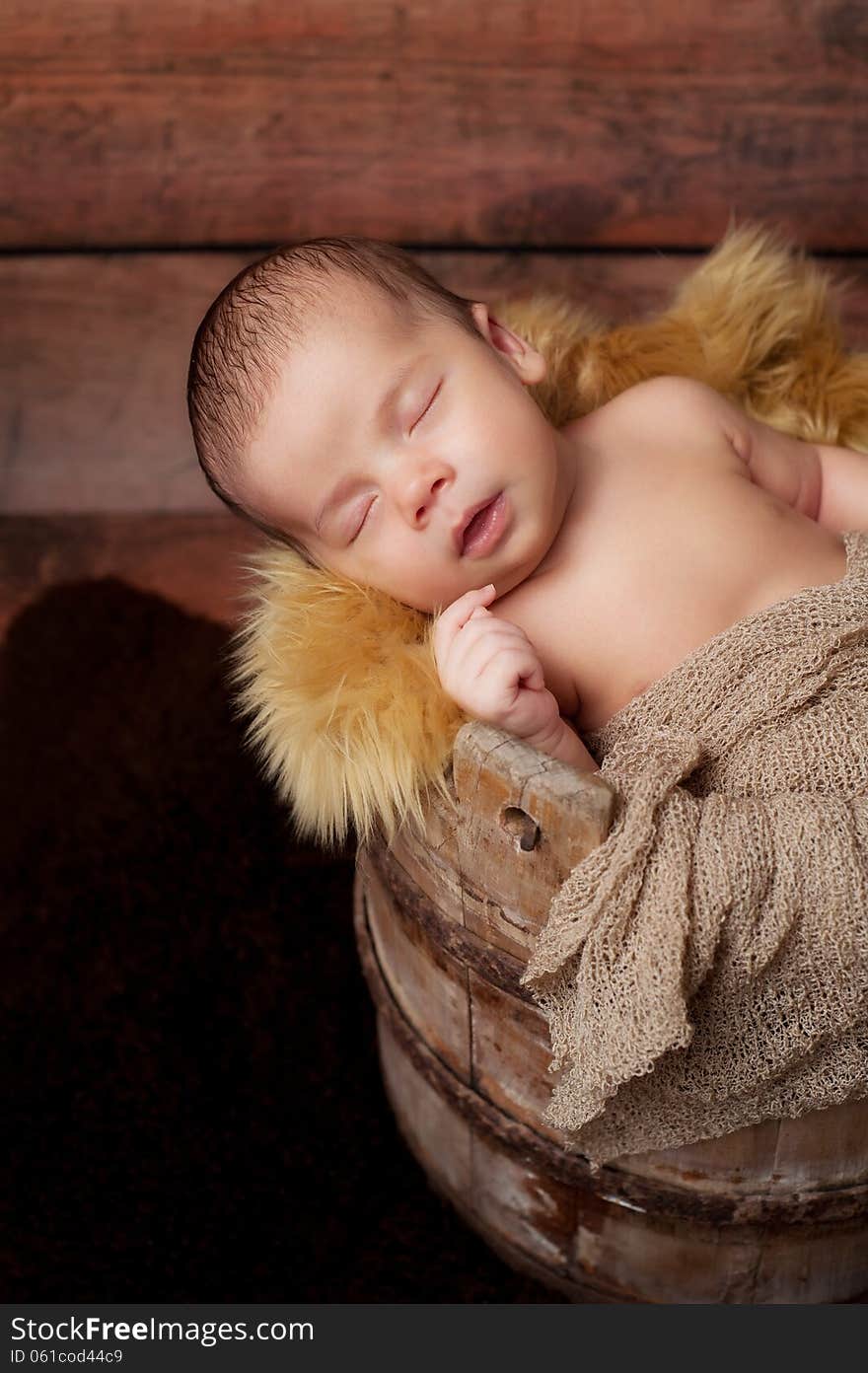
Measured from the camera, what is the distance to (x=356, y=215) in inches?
75.4

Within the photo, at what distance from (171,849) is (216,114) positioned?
1.07 metres

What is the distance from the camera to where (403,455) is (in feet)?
3.52

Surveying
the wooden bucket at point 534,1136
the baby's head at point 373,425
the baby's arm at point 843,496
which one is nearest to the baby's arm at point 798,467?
the baby's arm at point 843,496

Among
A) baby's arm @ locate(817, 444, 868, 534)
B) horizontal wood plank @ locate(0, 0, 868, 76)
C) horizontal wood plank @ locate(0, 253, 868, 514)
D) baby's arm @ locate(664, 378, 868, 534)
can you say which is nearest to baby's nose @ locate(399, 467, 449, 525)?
baby's arm @ locate(664, 378, 868, 534)

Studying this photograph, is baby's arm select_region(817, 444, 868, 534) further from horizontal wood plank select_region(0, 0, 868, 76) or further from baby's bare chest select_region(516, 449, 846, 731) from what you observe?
horizontal wood plank select_region(0, 0, 868, 76)

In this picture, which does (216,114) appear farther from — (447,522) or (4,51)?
(447,522)

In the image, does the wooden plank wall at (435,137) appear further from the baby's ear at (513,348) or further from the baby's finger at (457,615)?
the baby's finger at (457,615)

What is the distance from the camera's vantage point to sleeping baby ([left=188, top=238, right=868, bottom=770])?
1068 millimetres

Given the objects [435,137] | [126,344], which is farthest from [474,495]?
[126,344]

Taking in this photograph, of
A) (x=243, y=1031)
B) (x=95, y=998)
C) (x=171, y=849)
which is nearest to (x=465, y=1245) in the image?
(x=243, y=1031)

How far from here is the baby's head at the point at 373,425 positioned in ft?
3.52

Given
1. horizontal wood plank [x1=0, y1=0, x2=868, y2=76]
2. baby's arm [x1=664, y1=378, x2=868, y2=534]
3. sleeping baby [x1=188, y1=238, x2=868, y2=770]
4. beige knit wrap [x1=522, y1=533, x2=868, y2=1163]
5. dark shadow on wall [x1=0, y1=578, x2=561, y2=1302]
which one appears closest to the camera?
beige knit wrap [x1=522, y1=533, x2=868, y2=1163]

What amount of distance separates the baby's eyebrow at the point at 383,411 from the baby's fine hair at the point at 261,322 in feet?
0.21
